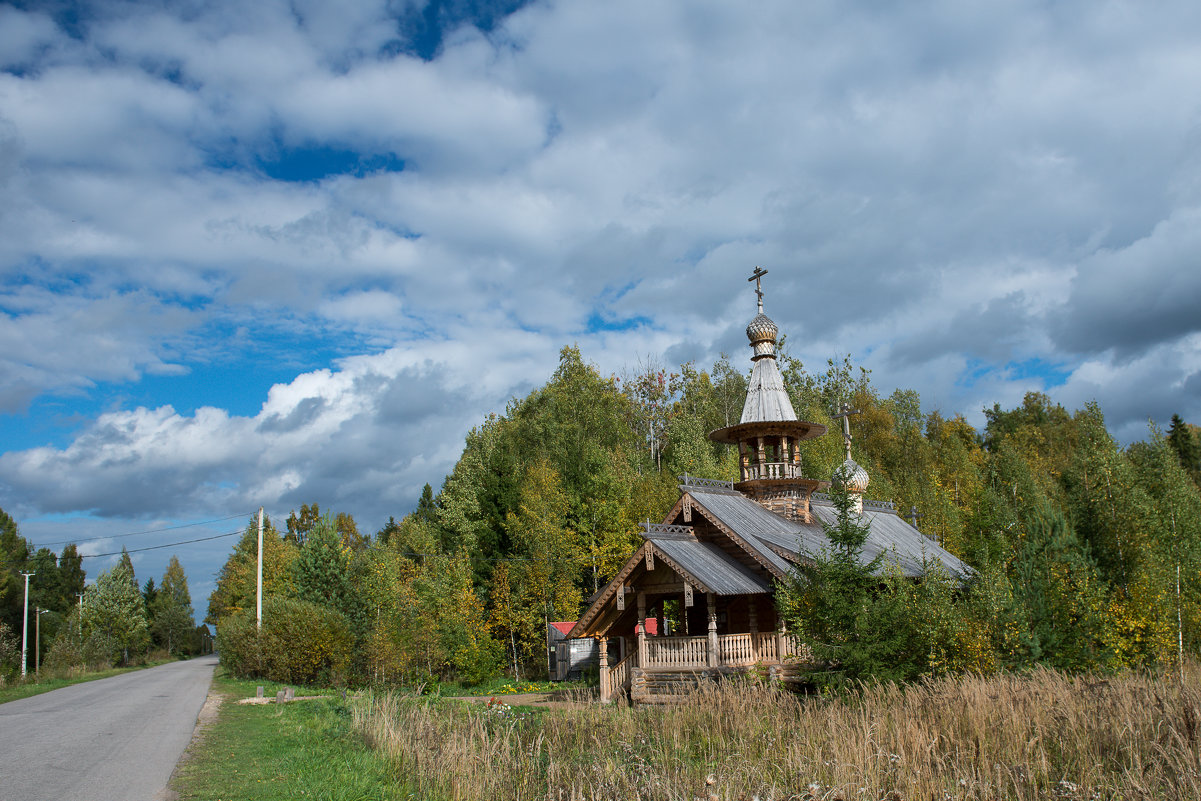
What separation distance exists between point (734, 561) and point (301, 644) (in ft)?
53.4

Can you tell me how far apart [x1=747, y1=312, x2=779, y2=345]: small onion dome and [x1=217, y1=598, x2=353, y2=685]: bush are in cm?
1901

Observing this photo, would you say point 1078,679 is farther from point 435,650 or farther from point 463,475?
point 463,475

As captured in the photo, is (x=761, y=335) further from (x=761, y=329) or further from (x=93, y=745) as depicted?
(x=93, y=745)

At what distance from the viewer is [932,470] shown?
44312 mm

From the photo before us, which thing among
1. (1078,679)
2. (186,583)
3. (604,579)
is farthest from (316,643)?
(186,583)

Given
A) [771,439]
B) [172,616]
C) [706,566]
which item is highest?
[771,439]

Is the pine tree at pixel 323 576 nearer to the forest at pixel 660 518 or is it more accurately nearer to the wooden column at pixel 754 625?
the forest at pixel 660 518

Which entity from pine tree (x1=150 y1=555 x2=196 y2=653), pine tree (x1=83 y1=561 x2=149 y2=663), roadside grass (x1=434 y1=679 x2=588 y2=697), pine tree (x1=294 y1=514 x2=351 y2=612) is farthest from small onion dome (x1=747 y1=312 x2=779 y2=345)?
pine tree (x1=150 y1=555 x2=196 y2=653)

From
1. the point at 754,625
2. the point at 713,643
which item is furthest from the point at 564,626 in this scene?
the point at 713,643

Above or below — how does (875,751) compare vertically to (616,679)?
above

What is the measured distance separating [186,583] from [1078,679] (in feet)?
343

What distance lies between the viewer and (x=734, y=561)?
904 inches

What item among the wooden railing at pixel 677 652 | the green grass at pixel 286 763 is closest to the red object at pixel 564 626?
the wooden railing at pixel 677 652

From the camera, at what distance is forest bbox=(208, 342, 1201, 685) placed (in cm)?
1597
